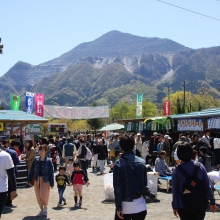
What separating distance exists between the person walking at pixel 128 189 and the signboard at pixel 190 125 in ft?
56.5

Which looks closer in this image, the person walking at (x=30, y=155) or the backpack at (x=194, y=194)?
the backpack at (x=194, y=194)

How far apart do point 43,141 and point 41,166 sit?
186 inches

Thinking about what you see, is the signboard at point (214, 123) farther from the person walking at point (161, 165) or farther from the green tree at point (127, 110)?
the green tree at point (127, 110)

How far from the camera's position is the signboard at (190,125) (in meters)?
21.7

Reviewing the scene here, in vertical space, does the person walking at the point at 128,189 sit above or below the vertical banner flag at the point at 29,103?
below

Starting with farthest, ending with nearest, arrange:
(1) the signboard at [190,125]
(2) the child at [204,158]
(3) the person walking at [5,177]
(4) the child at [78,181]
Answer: (1) the signboard at [190,125]
(2) the child at [204,158]
(4) the child at [78,181]
(3) the person walking at [5,177]

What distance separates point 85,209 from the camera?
10.1 metres

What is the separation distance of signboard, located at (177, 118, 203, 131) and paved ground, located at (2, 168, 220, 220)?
9.64 metres

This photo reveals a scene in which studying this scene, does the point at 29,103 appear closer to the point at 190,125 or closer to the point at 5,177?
the point at 190,125

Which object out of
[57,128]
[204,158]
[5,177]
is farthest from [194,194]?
[57,128]

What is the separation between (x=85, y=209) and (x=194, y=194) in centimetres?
574

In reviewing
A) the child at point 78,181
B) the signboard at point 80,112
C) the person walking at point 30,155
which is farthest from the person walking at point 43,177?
the signboard at point 80,112

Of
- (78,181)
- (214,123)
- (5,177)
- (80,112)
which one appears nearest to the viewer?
(5,177)

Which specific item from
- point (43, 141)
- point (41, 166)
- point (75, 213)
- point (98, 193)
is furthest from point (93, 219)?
point (43, 141)
